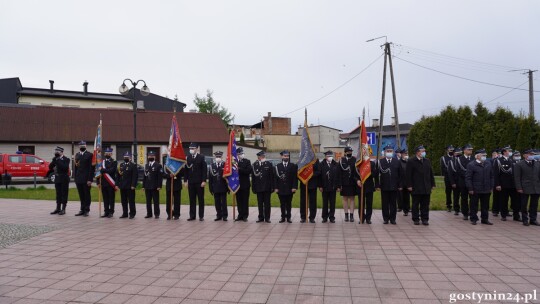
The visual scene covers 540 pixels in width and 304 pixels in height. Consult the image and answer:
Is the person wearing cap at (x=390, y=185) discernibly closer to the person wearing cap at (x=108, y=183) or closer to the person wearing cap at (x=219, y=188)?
the person wearing cap at (x=219, y=188)

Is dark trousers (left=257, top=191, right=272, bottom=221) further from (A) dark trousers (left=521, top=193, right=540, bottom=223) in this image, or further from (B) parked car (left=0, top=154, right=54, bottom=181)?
(B) parked car (left=0, top=154, right=54, bottom=181)

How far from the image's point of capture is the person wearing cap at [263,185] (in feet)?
34.2

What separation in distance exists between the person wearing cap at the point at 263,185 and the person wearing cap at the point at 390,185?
2.86m

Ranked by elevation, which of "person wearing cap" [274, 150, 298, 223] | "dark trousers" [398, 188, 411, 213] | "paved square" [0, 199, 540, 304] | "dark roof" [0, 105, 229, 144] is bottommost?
"paved square" [0, 199, 540, 304]

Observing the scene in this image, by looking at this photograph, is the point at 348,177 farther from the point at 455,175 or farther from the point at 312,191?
the point at 455,175

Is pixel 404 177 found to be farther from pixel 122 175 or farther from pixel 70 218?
pixel 70 218

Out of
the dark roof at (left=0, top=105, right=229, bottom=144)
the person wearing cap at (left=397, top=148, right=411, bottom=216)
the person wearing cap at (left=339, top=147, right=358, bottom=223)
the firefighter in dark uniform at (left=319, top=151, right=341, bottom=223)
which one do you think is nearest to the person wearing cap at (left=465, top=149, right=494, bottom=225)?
the person wearing cap at (left=397, top=148, right=411, bottom=216)

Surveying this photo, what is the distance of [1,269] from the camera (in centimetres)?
607

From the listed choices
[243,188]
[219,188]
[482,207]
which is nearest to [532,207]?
[482,207]

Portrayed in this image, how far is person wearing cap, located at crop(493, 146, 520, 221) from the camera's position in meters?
10.4

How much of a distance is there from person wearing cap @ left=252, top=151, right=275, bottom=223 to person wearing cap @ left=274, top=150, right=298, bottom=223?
17 cm

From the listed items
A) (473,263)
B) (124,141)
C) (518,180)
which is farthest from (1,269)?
(124,141)

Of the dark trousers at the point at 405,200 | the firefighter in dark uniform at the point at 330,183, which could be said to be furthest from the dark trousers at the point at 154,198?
the dark trousers at the point at 405,200

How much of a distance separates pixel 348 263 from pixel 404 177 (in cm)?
480
